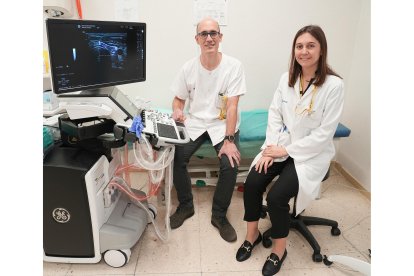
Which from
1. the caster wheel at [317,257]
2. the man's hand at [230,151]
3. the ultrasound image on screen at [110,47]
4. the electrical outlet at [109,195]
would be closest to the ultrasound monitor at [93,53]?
the ultrasound image on screen at [110,47]

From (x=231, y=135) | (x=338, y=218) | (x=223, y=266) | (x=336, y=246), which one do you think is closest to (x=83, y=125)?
(x=231, y=135)

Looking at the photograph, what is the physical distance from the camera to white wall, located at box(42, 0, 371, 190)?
7.80 feet

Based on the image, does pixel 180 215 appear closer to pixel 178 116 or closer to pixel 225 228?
pixel 225 228

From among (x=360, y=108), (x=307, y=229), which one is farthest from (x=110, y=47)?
(x=360, y=108)

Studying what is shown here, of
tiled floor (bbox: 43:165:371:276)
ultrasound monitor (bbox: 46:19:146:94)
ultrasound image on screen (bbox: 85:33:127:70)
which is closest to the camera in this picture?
ultrasound monitor (bbox: 46:19:146:94)

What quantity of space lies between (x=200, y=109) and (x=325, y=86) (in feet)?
2.90

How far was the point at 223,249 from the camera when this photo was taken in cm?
180

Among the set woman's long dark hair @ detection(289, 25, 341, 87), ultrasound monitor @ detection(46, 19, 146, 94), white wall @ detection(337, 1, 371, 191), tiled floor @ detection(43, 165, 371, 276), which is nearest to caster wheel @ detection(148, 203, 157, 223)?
tiled floor @ detection(43, 165, 371, 276)

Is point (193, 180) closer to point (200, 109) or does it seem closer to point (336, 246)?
point (200, 109)

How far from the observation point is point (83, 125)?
1456mm

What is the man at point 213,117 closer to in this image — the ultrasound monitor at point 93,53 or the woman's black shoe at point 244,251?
the woman's black shoe at point 244,251

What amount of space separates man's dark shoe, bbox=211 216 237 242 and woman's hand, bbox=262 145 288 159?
0.58 m

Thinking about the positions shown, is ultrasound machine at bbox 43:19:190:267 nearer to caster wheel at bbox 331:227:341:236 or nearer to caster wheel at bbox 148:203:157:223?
caster wheel at bbox 148:203:157:223
